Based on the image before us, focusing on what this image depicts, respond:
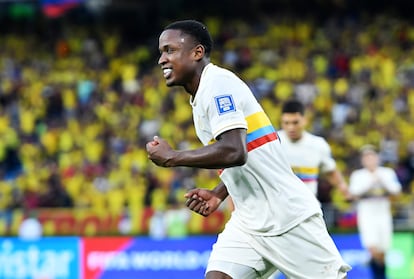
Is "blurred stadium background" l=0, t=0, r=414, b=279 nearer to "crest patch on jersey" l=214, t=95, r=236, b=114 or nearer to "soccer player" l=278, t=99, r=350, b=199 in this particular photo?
"soccer player" l=278, t=99, r=350, b=199

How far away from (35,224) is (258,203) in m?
12.3

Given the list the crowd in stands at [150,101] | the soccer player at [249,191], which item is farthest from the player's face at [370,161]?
the soccer player at [249,191]

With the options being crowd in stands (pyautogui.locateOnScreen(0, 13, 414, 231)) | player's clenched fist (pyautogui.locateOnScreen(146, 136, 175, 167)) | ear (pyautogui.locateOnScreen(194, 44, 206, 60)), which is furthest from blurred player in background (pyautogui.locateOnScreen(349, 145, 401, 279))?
player's clenched fist (pyautogui.locateOnScreen(146, 136, 175, 167))

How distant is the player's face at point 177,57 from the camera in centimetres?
557

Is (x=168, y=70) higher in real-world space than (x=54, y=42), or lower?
lower

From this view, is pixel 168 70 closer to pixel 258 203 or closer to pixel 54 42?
→ pixel 258 203

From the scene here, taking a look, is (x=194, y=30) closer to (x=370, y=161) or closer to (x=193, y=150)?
(x=193, y=150)

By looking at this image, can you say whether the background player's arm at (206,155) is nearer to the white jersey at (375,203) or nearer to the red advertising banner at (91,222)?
the white jersey at (375,203)

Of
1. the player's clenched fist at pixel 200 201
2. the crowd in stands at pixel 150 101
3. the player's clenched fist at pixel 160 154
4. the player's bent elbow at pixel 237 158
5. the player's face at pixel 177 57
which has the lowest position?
the player's clenched fist at pixel 200 201

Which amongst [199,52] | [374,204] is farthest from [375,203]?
[199,52]

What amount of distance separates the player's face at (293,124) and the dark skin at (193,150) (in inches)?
156

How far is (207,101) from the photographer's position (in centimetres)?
546

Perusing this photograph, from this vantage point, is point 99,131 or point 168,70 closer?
point 168,70

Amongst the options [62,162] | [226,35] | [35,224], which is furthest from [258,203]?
[226,35]
